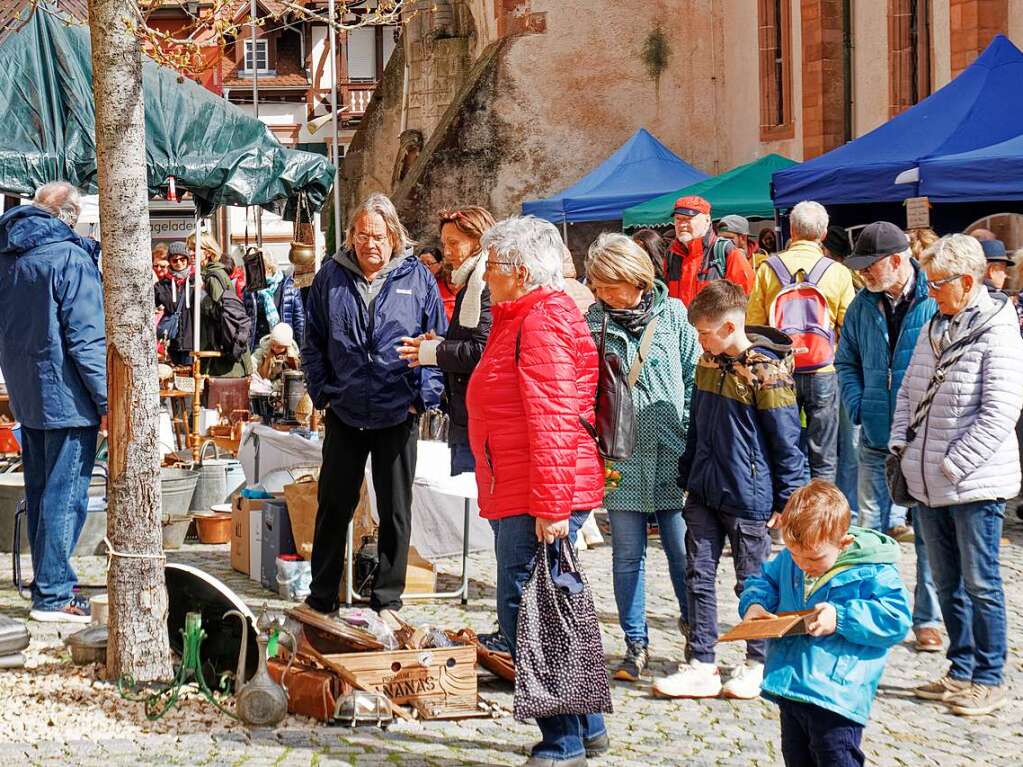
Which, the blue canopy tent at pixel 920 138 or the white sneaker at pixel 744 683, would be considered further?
the blue canopy tent at pixel 920 138

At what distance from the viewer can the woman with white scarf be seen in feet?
21.9

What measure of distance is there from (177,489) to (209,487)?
1.80 ft

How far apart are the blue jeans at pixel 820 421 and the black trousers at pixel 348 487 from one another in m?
2.59

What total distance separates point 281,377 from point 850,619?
8.90m

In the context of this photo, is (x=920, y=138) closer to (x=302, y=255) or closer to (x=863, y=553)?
(x=302, y=255)

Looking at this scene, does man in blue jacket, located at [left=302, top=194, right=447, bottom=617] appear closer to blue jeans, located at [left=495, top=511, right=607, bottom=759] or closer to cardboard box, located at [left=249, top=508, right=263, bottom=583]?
cardboard box, located at [left=249, top=508, right=263, bottom=583]

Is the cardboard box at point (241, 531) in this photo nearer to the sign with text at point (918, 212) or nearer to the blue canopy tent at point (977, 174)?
the sign with text at point (918, 212)

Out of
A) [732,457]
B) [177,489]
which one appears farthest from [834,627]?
[177,489]

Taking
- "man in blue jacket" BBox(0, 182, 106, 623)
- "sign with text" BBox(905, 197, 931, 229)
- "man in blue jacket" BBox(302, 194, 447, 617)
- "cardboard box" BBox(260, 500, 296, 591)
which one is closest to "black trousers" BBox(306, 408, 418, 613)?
"man in blue jacket" BBox(302, 194, 447, 617)

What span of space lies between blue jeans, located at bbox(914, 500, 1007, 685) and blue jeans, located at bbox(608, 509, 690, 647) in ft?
3.14

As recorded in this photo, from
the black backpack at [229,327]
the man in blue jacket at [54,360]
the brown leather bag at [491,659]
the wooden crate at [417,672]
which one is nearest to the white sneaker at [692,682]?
the brown leather bag at [491,659]

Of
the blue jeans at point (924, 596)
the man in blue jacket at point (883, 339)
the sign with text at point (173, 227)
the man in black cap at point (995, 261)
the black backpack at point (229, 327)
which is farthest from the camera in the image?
the sign with text at point (173, 227)

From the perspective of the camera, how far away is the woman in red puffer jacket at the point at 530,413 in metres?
4.89

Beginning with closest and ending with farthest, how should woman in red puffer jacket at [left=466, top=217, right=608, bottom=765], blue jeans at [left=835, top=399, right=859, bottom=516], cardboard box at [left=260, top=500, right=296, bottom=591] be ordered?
woman in red puffer jacket at [left=466, top=217, right=608, bottom=765], cardboard box at [left=260, top=500, right=296, bottom=591], blue jeans at [left=835, top=399, right=859, bottom=516]
